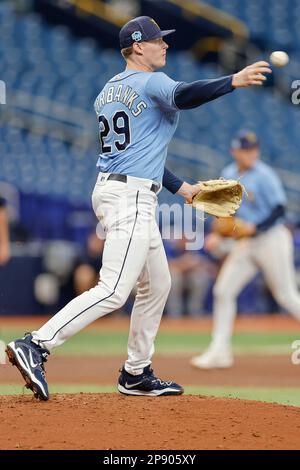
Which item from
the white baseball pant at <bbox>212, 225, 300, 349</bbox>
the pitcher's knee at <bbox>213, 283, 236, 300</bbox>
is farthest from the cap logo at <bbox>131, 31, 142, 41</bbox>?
the pitcher's knee at <bbox>213, 283, 236, 300</bbox>

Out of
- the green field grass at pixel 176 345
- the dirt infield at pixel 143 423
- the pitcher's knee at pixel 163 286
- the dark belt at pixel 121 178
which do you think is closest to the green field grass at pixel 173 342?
the green field grass at pixel 176 345

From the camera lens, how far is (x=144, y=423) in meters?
4.57

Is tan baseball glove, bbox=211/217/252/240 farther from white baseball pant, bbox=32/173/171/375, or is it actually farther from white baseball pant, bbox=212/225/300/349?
white baseball pant, bbox=32/173/171/375

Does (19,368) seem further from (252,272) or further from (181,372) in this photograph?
(252,272)

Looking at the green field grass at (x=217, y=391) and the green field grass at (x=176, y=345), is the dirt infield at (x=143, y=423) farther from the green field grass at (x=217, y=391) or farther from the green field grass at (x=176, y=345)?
the green field grass at (x=176, y=345)

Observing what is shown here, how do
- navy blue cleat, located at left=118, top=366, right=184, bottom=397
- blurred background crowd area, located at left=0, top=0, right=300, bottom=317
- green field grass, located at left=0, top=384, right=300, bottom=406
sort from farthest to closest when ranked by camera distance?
blurred background crowd area, located at left=0, top=0, right=300, bottom=317 → green field grass, located at left=0, top=384, right=300, bottom=406 → navy blue cleat, located at left=118, top=366, right=184, bottom=397

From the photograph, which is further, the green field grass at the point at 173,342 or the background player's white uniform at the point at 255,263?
the green field grass at the point at 173,342

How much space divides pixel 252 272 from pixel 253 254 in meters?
0.22

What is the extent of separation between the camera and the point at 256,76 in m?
4.71

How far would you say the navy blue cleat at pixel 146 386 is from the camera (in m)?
5.59

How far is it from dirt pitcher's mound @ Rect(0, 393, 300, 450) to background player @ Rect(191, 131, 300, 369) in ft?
10.5

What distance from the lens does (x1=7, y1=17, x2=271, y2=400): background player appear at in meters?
4.99

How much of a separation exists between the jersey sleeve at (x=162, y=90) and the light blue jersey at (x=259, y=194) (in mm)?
3601

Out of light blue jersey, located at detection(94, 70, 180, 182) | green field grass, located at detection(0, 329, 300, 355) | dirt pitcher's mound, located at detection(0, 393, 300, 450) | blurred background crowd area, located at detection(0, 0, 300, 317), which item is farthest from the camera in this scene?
blurred background crowd area, located at detection(0, 0, 300, 317)
